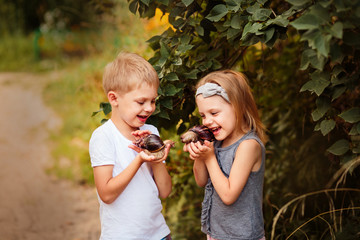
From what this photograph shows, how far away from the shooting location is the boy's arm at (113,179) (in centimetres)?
209

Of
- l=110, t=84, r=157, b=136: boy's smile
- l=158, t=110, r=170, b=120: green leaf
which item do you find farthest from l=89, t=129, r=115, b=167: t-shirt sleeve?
l=158, t=110, r=170, b=120: green leaf

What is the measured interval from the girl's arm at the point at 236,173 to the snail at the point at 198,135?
4.7 inches

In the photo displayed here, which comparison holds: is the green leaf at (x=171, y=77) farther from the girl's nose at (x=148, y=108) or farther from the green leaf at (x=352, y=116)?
the green leaf at (x=352, y=116)

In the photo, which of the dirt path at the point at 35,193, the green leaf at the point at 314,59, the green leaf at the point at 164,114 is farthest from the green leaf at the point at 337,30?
the dirt path at the point at 35,193

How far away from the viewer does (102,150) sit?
2.13 meters

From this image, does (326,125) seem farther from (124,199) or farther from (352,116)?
(124,199)

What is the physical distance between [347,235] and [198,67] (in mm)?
1430

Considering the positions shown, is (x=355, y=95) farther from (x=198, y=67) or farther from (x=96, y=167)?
(x=96, y=167)

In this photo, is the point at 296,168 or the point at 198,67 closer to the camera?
the point at 198,67

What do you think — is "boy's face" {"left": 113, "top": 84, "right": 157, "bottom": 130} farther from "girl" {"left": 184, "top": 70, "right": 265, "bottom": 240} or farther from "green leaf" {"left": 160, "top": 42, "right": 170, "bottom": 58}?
"green leaf" {"left": 160, "top": 42, "right": 170, "bottom": 58}

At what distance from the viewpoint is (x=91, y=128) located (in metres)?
6.37

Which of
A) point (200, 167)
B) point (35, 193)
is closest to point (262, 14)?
point (200, 167)

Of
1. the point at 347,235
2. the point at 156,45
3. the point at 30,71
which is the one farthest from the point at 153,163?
the point at 30,71

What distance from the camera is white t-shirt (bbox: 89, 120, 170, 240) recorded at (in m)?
2.15
